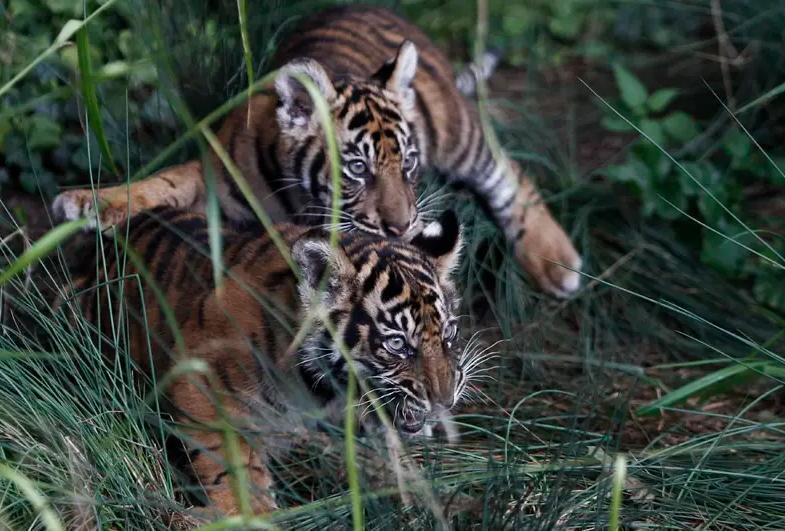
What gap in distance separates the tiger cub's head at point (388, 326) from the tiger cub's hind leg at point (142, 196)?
3.16ft

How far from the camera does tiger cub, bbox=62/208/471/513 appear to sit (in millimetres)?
2654

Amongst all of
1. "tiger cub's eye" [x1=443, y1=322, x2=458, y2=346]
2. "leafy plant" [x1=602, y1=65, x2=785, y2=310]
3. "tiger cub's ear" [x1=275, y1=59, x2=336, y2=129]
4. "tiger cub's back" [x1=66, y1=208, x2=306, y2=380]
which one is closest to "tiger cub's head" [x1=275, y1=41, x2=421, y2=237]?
"tiger cub's ear" [x1=275, y1=59, x2=336, y2=129]

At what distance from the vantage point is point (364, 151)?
346cm

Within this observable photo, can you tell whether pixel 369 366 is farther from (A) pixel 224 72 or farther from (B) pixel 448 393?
(A) pixel 224 72

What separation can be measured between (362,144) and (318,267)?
88 cm

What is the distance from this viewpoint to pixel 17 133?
4.11 m

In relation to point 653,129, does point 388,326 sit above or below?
above

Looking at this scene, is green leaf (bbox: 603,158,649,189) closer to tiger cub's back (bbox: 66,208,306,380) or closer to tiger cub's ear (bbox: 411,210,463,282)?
Result: tiger cub's ear (bbox: 411,210,463,282)

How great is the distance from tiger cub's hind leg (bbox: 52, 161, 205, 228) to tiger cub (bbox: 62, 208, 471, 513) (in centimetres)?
61

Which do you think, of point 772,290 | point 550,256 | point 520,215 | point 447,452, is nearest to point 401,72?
point 520,215

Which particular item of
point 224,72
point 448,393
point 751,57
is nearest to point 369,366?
point 448,393

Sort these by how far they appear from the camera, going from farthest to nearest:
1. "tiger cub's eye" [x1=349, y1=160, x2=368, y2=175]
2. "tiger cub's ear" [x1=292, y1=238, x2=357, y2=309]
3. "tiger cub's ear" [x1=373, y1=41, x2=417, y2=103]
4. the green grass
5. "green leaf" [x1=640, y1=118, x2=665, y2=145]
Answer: "green leaf" [x1=640, y1=118, x2=665, y2=145] < "tiger cub's ear" [x1=373, y1=41, x2=417, y2=103] < "tiger cub's eye" [x1=349, y1=160, x2=368, y2=175] < "tiger cub's ear" [x1=292, y1=238, x2=357, y2=309] < the green grass

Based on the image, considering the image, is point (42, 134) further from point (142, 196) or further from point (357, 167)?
point (357, 167)

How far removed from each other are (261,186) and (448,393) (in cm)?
132
